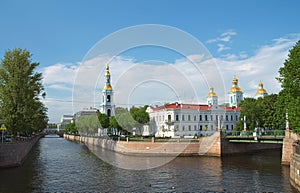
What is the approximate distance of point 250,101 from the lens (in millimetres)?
83750

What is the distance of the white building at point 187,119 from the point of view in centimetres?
8881

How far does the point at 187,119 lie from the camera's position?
Result: 9069cm

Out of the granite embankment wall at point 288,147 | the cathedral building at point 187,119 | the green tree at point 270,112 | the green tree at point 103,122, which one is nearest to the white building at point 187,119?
the cathedral building at point 187,119

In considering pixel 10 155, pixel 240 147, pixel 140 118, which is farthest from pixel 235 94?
pixel 10 155

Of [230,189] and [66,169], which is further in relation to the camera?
[66,169]

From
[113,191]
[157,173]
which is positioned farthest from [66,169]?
[113,191]

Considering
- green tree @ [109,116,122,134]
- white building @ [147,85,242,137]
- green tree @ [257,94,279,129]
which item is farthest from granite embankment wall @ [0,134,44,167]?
green tree @ [257,94,279,129]

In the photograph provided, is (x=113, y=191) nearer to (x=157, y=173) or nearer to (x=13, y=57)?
(x=157, y=173)

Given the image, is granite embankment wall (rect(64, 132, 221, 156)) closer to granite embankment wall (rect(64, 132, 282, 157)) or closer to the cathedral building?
granite embankment wall (rect(64, 132, 282, 157))

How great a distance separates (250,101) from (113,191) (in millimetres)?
64482

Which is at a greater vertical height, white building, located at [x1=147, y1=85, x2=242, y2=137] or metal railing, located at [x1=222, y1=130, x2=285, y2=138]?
white building, located at [x1=147, y1=85, x2=242, y2=137]

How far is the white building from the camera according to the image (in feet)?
291

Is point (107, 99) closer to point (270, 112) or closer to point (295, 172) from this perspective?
point (270, 112)

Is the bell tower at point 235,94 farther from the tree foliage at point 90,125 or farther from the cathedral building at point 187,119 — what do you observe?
the tree foliage at point 90,125
